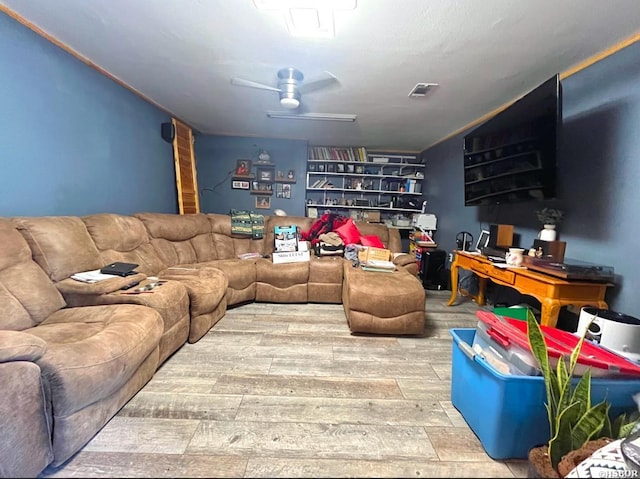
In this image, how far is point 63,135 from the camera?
81.7 inches

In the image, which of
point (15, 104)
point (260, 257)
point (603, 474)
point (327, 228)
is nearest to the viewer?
point (603, 474)

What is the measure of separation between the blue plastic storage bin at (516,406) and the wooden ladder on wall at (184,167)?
12.4 ft

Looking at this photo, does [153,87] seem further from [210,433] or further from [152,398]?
[210,433]

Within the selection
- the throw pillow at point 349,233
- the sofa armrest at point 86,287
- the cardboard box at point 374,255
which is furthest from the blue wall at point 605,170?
the sofa armrest at point 86,287

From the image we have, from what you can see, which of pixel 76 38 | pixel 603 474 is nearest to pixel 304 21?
pixel 76 38

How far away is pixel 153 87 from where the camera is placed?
270cm

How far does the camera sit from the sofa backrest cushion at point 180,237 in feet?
8.90

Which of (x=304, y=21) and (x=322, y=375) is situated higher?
(x=304, y=21)

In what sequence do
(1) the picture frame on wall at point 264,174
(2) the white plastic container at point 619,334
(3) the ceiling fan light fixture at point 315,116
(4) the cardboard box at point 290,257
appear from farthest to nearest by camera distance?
(1) the picture frame on wall at point 264,174 → (3) the ceiling fan light fixture at point 315,116 → (4) the cardboard box at point 290,257 → (2) the white plastic container at point 619,334

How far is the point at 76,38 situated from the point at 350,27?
191 centimetres

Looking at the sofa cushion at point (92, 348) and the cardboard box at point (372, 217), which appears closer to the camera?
the sofa cushion at point (92, 348)

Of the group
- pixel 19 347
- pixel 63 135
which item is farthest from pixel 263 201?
pixel 19 347

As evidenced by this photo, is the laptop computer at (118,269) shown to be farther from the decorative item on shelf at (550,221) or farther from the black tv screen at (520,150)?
the decorative item on shelf at (550,221)

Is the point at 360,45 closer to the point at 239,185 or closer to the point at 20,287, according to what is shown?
the point at 20,287
